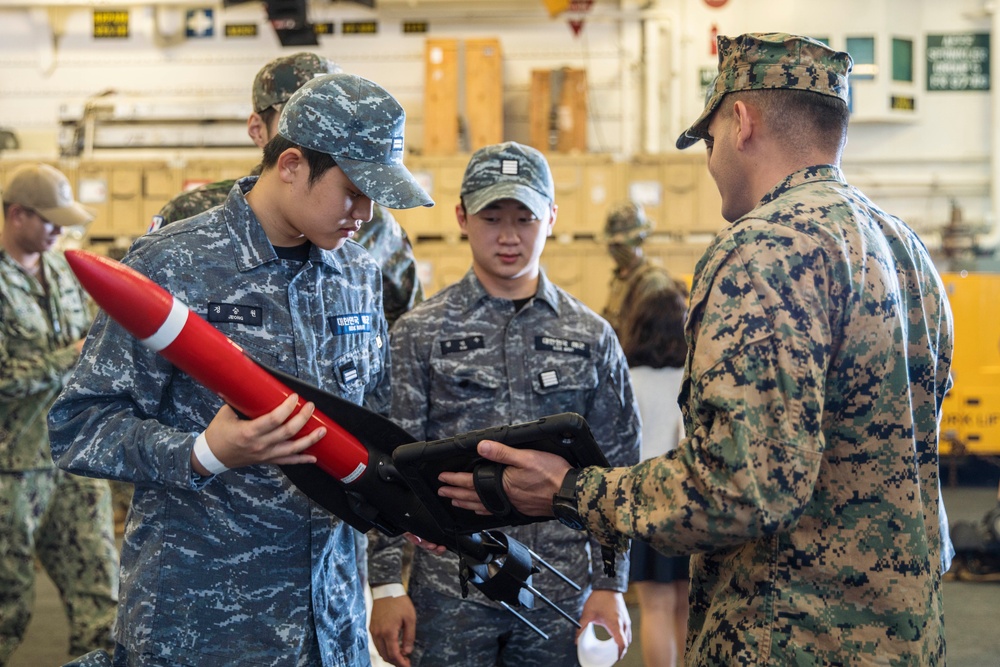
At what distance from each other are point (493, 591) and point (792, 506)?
787 millimetres

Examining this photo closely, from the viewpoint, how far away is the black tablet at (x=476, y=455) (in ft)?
6.19

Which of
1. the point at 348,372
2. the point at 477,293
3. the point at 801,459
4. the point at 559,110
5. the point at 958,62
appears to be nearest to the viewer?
the point at 801,459

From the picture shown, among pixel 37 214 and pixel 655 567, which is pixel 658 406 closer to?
pixel 655 567

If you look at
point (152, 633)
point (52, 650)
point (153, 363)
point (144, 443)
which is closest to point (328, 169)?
point (153, 363)

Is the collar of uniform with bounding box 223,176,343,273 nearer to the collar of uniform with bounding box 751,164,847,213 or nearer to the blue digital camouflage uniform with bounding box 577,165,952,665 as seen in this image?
the blue digital camouflage uniform with bounding box 577,165,952,665

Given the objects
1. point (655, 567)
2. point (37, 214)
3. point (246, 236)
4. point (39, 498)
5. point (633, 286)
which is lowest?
point (655, 567)

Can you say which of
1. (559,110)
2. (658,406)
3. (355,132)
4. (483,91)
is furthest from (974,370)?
(355,132)

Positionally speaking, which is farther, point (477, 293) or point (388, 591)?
A: point (477, 293)

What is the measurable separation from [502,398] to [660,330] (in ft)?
5.81

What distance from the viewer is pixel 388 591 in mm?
2543

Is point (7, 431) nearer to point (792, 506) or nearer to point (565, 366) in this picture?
point (565, 366)

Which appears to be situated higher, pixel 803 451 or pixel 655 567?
pixel 803 451

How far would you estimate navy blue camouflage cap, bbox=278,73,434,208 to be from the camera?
1986 mm

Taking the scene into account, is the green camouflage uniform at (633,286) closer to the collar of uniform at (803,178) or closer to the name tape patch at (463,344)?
the name tape patch at (463,344)
